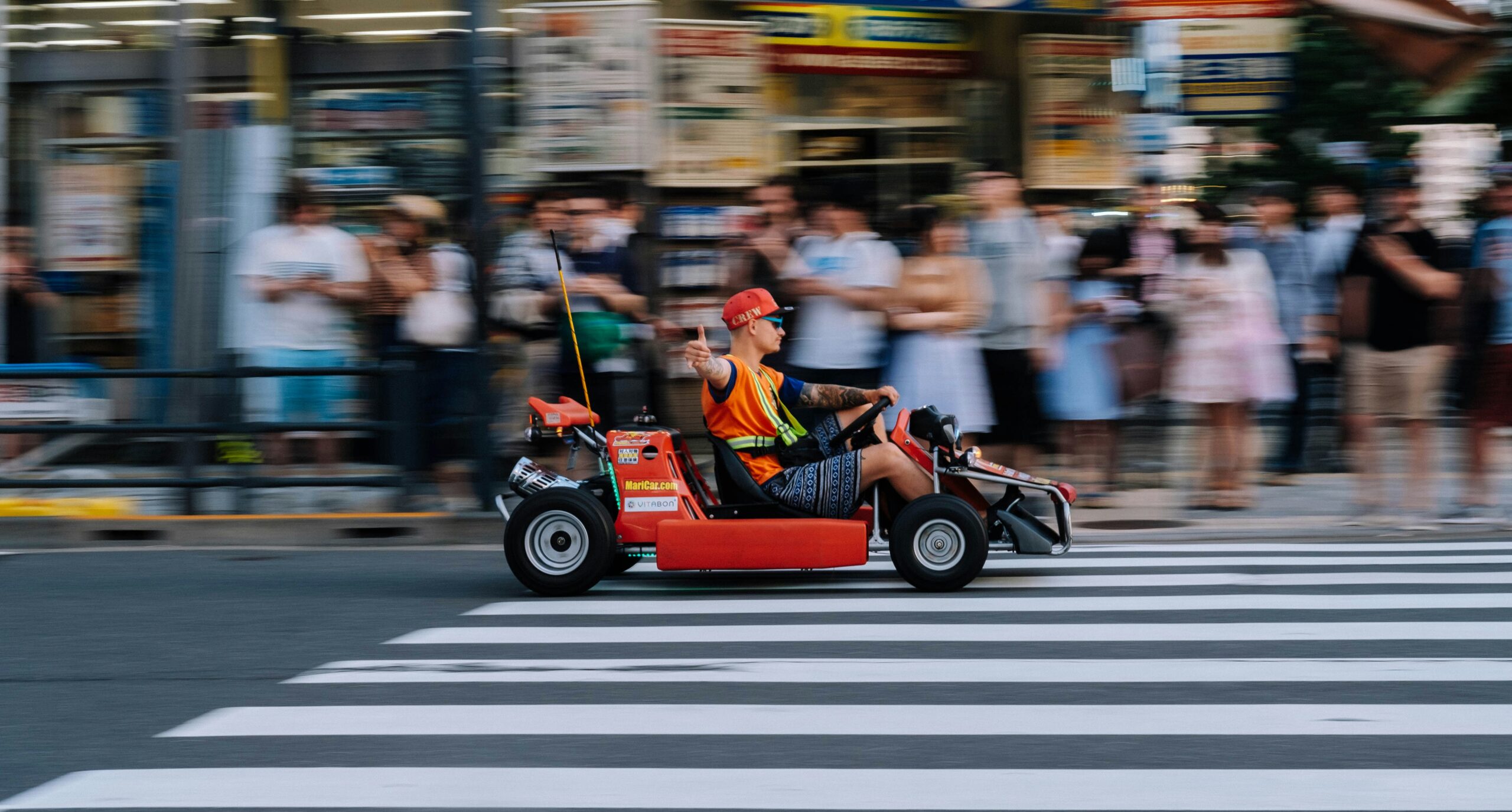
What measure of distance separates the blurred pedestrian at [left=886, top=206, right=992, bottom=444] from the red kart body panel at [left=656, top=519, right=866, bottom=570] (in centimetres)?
268

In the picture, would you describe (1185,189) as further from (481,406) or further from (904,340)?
(481,406)

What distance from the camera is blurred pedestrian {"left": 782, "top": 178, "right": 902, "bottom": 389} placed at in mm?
10094

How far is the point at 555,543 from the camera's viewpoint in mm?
7523

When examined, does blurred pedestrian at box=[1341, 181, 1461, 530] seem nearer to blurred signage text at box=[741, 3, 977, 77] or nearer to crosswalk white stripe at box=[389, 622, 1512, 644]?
crosswalk white stripe at box=[389, 622, 1512, 644]

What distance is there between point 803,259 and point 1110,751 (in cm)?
590

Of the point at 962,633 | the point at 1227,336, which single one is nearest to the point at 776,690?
the point at 962,633

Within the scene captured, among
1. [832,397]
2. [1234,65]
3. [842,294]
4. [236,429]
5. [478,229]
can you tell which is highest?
[1234,65]

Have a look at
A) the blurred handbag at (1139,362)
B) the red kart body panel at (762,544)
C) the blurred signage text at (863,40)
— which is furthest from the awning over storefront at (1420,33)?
the red kart body panel at (762,544)

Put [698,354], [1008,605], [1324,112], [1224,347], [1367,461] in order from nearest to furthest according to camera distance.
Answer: [1008,605] < [698,354] < [1367,461] < [1224,347] < [1324,112]

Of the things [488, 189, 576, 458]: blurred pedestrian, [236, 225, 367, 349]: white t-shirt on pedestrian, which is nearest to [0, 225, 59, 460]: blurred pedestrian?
Result: [236, 225, 367, 349]: white t-shirt on pedestrian

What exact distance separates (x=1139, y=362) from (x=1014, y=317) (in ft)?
3.11

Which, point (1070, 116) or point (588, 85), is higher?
point (588, 85)

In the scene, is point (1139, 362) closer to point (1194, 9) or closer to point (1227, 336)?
point (1227, 336)

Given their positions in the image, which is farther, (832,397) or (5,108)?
(5,108)
